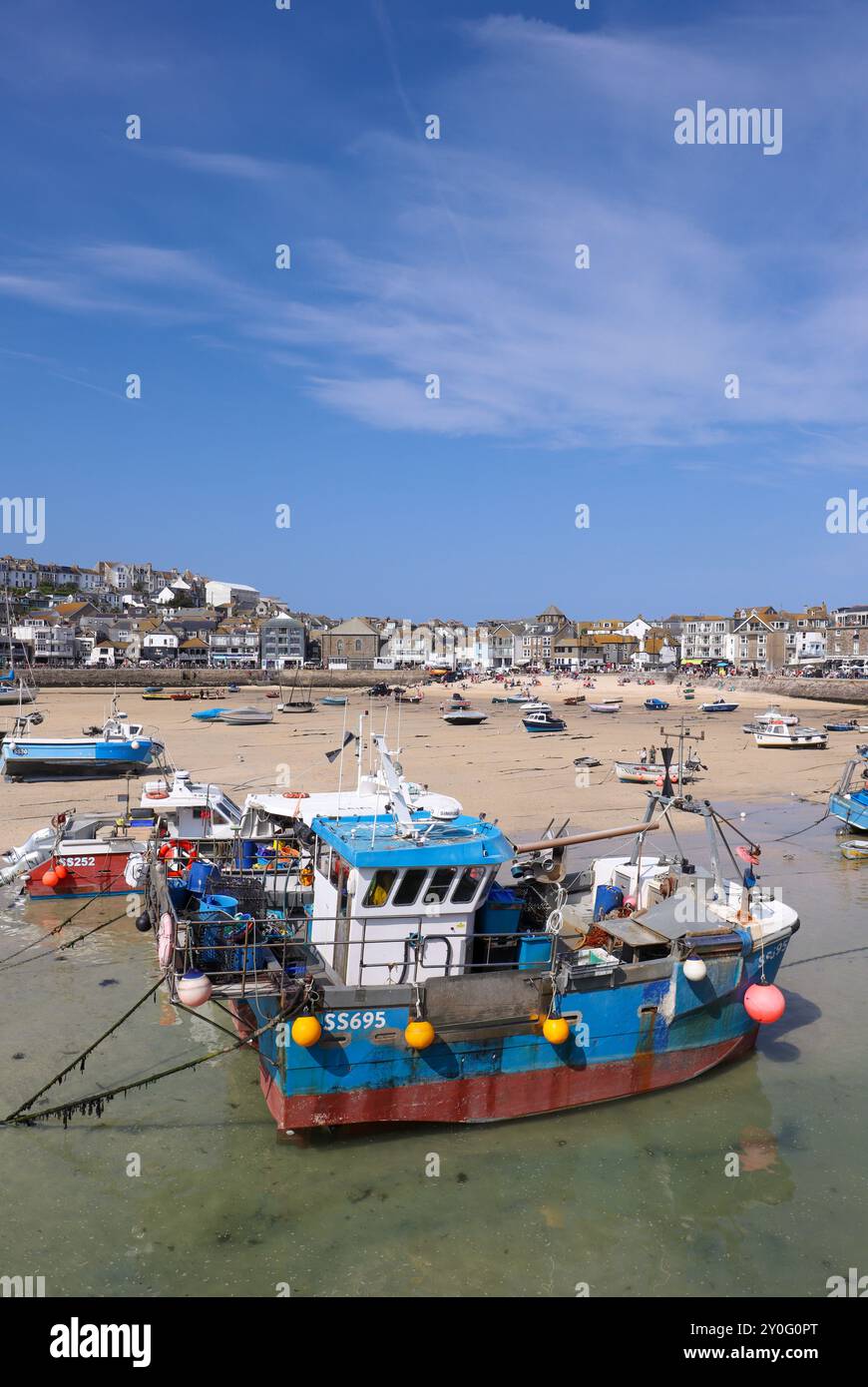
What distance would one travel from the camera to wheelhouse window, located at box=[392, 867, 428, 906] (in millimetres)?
10398

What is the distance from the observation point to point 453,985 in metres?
10.1

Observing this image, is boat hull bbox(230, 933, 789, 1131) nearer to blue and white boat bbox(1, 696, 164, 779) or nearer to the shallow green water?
the shallow green water

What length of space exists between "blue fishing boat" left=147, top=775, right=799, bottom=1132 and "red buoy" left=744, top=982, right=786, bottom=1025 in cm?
3

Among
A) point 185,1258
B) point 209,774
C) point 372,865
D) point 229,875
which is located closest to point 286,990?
point 372,865

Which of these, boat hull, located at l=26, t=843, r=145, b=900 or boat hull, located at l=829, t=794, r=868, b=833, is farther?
boat hull, located at l=829, t=794, r=868, b=833

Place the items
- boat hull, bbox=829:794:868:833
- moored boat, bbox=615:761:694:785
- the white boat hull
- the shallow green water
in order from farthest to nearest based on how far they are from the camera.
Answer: the white boat hull < moored boat, bbox=615:761:694:785 < boat hull, bbox=829:794:868:833 < the shallow green water

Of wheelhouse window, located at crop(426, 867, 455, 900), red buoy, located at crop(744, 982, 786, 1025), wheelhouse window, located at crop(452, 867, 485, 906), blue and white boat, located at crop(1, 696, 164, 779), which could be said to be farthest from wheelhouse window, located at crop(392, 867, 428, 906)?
blue and white boat, located at crop(1, 696, 164, 779)

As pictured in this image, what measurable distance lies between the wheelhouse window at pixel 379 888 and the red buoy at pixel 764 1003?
4955 millimetres

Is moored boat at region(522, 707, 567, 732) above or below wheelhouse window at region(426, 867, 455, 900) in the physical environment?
below

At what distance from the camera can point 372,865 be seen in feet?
33.4

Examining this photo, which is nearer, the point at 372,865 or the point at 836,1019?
the point at 372,865
